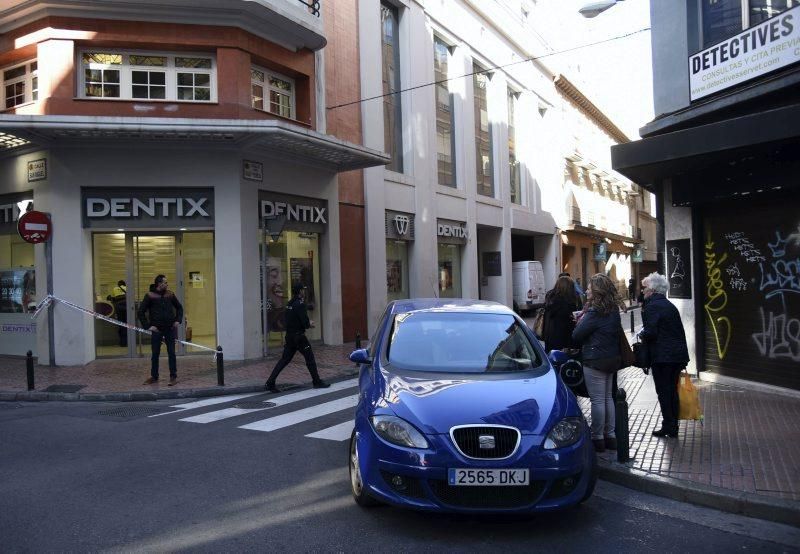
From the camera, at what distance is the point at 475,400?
4.75 meters

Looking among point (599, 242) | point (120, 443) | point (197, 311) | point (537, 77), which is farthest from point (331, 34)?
point (599, 242)

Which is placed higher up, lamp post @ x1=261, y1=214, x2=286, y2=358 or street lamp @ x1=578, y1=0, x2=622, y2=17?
street lamp @ x1=578, y1=0, x2=622, y2=17

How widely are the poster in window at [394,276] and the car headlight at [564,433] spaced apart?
16431mm

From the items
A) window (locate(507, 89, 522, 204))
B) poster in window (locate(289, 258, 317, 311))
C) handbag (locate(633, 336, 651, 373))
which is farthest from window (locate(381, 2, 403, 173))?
handbag (locate(633, 336, 651, 373))

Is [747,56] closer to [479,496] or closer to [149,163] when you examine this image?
[479,496]

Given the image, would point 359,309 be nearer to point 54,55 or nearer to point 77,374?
point 77,374

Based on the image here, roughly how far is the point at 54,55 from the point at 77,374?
671 centimetres

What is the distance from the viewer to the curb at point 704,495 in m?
4.84

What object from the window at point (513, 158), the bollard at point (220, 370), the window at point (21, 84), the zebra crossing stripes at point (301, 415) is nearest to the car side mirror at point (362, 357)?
the zebra crossing stripes at point (301, 415)

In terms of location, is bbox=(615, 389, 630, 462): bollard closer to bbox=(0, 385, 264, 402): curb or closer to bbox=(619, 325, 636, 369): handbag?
bbox=(619, 325, 636, 369): handbag

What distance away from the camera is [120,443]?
718 cm

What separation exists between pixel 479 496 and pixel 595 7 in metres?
8.76

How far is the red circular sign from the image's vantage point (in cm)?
1291

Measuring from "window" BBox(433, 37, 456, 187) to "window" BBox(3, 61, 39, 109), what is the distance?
13658 millimetres
